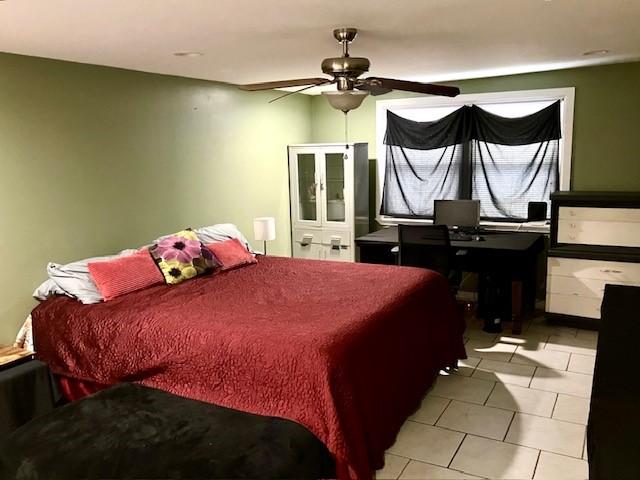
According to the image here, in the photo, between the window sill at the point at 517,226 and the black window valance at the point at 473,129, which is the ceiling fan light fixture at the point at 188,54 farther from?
the window sill at the point at 517,226

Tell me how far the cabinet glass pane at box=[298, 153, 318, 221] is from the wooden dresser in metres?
2.44

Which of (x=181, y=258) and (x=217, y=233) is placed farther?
(x=217, y=233)

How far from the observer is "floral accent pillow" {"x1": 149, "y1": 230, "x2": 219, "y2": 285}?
3.71 meters

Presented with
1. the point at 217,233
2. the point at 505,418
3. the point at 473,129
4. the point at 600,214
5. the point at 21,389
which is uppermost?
the point at 473,129

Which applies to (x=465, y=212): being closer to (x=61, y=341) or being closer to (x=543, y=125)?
(x=543, y=125)

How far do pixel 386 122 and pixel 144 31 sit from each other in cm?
335

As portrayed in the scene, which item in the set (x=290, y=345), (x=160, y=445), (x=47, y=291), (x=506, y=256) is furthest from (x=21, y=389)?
(x=506, y=256)

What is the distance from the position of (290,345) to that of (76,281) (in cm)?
162

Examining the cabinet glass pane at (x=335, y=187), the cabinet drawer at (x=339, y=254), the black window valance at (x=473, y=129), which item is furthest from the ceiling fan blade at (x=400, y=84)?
the cabinet drawer at (x=339, y=254)

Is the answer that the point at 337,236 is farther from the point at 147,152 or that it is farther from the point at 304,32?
the point at 304,32

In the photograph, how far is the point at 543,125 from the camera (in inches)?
193

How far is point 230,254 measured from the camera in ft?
13.8

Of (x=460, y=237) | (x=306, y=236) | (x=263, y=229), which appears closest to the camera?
(x=460, y=237)

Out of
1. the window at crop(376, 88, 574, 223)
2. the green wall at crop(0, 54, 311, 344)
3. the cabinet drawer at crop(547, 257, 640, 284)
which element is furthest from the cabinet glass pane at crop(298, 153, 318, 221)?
the cabinet drawer at crop(547, 257, 640, 284)
